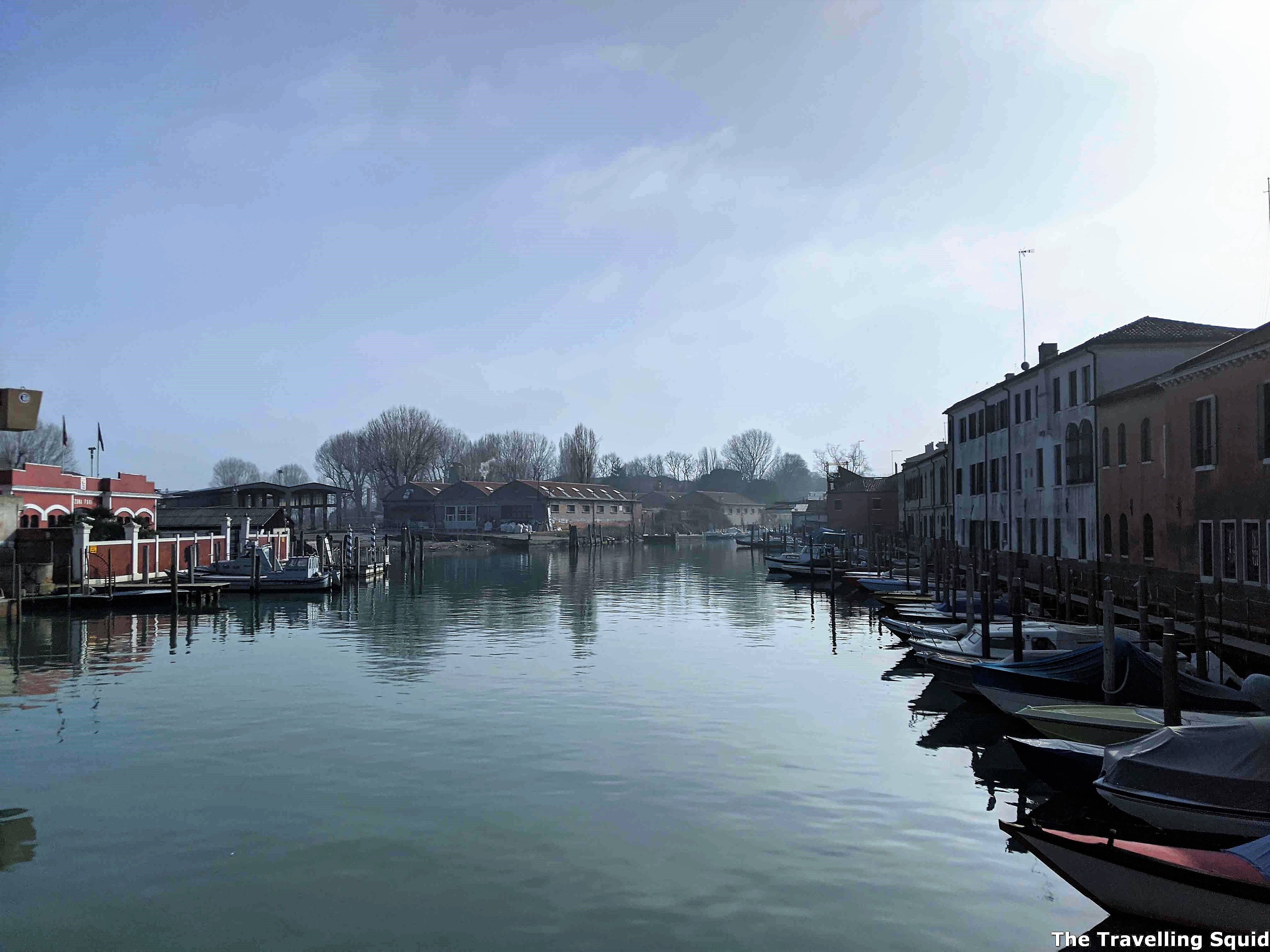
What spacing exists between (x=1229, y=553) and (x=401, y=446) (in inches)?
4459

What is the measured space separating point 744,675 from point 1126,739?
11.6 metres

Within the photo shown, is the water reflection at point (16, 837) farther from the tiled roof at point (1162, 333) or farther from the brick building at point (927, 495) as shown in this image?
the brick building at point (927, 495)

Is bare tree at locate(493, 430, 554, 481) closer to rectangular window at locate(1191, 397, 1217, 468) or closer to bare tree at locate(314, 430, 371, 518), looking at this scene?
bare tree at locate(314, 430, 371, 518)

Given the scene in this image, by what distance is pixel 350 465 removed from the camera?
13850cm

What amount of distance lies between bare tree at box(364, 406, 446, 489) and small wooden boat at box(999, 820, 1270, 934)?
12173 centimetres

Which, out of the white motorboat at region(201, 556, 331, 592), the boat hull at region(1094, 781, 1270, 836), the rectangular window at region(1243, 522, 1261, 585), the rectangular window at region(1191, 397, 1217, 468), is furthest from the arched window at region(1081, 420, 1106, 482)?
the white motorboat at region(201, 556, 331, 592)

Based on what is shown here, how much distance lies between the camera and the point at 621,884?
11.0 m

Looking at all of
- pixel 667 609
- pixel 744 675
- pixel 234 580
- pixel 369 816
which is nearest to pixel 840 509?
pixel 667 609

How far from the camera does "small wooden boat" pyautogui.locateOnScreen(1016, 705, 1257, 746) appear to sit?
14430mm

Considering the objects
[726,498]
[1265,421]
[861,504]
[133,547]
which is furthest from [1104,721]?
[726,498]

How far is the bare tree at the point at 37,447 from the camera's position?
99.1 metres

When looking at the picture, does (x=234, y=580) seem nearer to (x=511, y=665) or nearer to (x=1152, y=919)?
(x=511, y=665)

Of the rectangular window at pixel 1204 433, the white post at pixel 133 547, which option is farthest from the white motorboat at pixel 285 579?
the rectangular window at pixel 1204 433

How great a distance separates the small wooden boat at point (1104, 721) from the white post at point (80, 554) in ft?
124
